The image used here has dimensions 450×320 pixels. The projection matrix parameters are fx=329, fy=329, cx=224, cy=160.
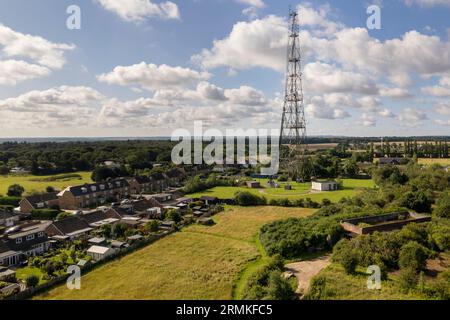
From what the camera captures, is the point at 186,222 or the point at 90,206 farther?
the point at 90,206

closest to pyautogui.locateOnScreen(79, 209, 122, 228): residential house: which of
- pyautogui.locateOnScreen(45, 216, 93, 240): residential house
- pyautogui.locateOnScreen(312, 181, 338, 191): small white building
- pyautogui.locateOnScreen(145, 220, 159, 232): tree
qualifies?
pyautogui.locateOnScreen(45, 216, 93, 240): residential house

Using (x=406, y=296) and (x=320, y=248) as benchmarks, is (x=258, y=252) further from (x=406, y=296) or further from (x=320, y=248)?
(x=406, y=296)

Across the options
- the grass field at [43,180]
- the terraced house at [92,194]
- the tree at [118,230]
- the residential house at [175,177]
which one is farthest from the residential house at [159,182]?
the tree at [118,230]

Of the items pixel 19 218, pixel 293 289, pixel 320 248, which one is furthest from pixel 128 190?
pixel 293 289

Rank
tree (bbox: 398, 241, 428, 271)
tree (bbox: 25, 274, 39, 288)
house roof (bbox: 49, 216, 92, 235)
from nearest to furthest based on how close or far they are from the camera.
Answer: tree (bbox: 398, 241, 428, 271) → tree (bbox: 25, 274, 39, 288) → house roof (bbox: 49, 216, 92, 235)

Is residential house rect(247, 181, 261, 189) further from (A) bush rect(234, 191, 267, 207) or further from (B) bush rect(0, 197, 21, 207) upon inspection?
(B) bush rect(0, 197, 21, 207)

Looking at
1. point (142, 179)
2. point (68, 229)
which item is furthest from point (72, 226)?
point (142, 179)

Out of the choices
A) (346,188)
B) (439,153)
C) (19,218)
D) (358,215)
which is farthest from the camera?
(439,153)
